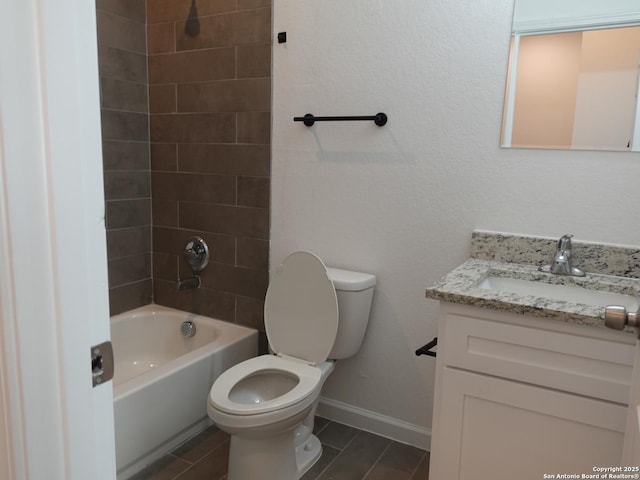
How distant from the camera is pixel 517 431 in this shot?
145cm

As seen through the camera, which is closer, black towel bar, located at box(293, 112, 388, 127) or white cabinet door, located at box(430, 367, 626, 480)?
white cabinet door, located at box(430, 367, 626, 480)

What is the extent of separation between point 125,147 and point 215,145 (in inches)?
19.9

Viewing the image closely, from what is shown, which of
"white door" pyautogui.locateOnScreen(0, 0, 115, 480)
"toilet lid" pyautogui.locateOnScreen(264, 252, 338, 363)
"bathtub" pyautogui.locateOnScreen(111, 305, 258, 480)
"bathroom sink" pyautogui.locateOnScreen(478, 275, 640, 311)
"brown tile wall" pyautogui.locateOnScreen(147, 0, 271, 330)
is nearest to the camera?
"white door" pyautogui.locateOnScreen(0, 0, 115, 480)

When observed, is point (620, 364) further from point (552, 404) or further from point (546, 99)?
point (546, 99)

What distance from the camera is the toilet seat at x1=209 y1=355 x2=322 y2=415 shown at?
5.81 feet

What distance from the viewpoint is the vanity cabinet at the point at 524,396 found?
4.35ft

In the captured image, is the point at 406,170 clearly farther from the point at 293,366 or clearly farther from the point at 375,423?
the point at 375,423

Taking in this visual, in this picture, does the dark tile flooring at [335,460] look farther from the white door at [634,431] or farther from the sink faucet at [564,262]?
the white door at [634,431]

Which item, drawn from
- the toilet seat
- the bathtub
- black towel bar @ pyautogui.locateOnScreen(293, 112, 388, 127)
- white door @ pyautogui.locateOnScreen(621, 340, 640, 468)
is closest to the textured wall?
black towel bar @ pyautogui.locateOnScreen(293, 112, 388, 127)

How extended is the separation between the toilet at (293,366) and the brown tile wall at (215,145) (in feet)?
1.22

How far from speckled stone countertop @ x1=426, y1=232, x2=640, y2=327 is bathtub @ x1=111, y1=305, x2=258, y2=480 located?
1224mm

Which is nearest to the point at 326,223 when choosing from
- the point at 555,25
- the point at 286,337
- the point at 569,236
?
the point at 286,337

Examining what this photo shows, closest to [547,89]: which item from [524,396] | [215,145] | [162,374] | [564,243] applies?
[564,243]

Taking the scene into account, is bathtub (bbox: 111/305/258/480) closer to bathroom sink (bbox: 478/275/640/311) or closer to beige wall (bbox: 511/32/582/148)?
bathroom sink (bbox: 478/275/640/311)
